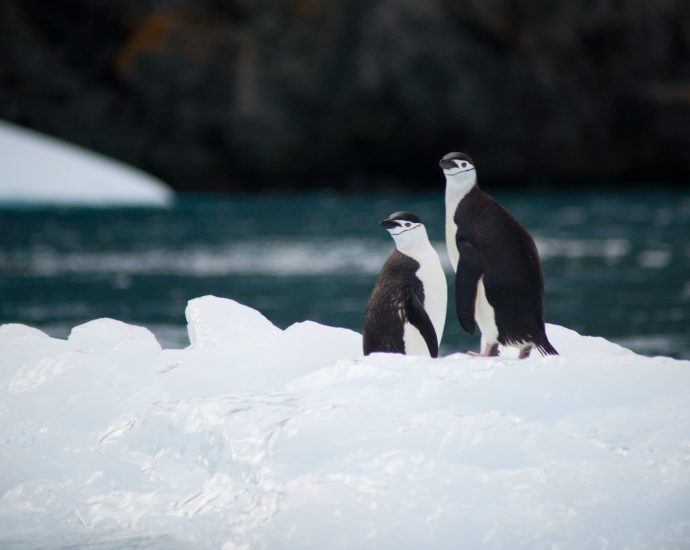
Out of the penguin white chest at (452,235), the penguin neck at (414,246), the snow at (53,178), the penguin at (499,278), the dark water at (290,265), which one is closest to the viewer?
the penguin at (499,278)

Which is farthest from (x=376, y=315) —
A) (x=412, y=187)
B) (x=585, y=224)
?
(x=412, y=187)

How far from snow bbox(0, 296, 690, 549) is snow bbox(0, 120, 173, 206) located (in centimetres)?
2849

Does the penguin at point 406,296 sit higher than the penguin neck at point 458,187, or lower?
lower

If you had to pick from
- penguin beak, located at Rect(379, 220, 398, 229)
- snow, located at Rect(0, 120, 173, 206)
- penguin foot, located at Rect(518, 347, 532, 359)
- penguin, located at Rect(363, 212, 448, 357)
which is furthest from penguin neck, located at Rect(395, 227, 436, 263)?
snow, located at Rect(0, 120, 173, 206)

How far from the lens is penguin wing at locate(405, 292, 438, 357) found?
578 centimetres

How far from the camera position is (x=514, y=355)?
233 inches

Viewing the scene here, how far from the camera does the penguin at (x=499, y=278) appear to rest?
18.2 ft

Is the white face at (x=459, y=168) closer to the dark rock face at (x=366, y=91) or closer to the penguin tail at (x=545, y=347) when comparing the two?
the penguin tail at (x=545, y=347)

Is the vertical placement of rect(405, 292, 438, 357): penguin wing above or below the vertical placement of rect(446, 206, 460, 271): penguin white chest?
below

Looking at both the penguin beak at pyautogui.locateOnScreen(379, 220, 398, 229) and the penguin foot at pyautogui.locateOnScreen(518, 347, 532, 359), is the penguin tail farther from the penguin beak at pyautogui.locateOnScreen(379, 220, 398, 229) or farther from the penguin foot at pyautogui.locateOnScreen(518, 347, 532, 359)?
the penguin beak at pyautogui.locateOnScreen(379, 220, 398, 229)

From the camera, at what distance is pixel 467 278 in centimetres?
555

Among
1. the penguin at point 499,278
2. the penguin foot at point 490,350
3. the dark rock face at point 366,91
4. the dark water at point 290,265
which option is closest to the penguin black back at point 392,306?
the penguin at point 499,278

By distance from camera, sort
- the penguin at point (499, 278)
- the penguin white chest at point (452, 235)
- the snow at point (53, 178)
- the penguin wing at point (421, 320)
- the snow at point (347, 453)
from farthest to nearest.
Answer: the snow at point (53, 178)
the penguin wing at point (421, 320)
the penguin white chest at point (452, 235)
the penguin at point (499, 278)
the snow at point (347, 453)

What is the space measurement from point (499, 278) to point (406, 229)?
55 centimetres
